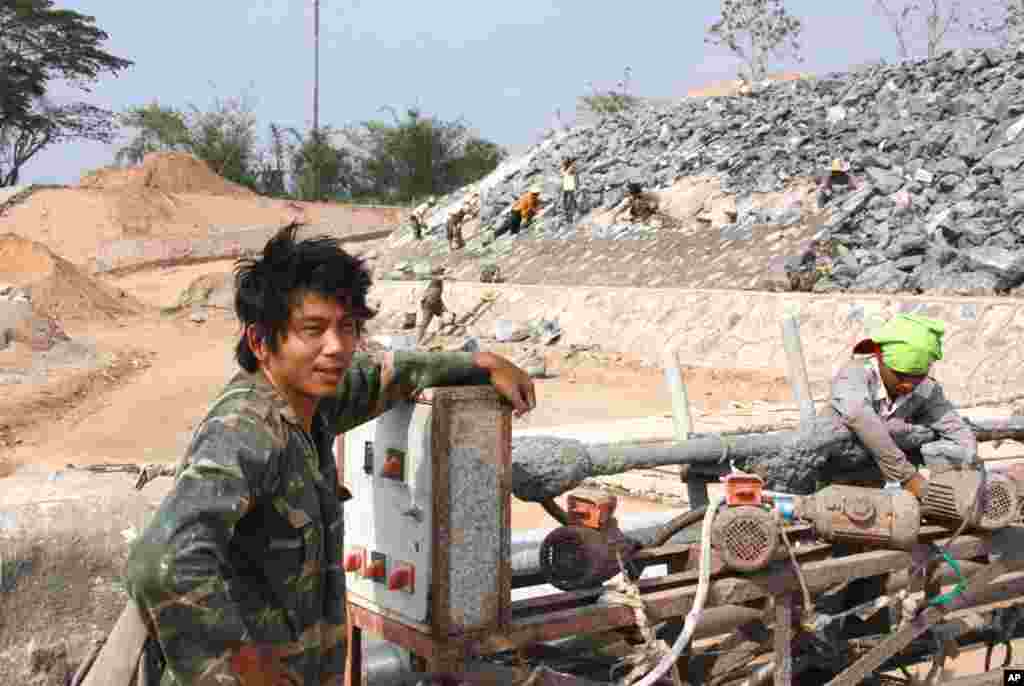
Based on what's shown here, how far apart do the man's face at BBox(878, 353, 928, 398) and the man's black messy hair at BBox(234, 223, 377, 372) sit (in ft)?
6.26

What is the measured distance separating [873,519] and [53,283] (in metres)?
18.0

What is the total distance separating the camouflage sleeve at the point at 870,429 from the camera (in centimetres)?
310

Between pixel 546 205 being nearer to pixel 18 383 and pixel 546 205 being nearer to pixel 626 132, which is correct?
pixel 626 132

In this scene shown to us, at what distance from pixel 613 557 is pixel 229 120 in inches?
1729

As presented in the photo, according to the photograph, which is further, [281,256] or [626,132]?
[626,132]

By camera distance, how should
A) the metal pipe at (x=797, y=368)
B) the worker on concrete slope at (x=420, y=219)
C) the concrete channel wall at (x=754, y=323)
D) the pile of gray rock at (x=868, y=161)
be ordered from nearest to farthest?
the metal pipe at (x=797, y=368)
the concrete channel wall at (x=754, y=323)
the pile of gray rock at (x=868, y=161)
the worker on concrete slope at (x=420, y=219)

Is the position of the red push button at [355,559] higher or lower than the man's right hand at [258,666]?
lower

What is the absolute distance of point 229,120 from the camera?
43.6m

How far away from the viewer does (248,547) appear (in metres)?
1.73

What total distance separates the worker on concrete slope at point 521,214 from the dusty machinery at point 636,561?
18.4 meters

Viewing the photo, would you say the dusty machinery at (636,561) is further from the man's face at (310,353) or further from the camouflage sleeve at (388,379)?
the man's face at (310,353)

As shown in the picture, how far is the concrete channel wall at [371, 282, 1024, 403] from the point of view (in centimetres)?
936

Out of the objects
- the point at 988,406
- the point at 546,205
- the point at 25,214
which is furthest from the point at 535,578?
the point at 25,214

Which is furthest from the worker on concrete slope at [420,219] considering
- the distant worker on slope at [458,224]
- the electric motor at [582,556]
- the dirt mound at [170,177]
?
the electric motor at [582,556]
